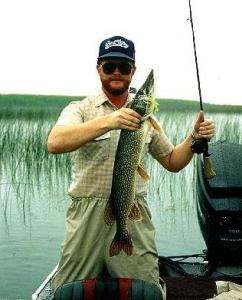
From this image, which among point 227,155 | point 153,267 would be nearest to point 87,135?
point 153,267

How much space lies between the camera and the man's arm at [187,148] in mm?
3461

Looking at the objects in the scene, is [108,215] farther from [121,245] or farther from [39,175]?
[39,175]

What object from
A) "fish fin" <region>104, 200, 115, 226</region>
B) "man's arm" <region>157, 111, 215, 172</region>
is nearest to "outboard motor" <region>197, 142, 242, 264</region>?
"man's arm" <region>157, 111, 215, 172</region>

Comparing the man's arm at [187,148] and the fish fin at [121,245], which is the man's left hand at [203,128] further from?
the fish fin at [121,245]

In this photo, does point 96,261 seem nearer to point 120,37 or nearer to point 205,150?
point 205,150

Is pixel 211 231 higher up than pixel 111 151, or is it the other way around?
pixel 111 151

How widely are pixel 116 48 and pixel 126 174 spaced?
82cm

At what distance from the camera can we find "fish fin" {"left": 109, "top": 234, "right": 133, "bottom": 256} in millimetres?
3170

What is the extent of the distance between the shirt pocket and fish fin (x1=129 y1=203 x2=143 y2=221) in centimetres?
35

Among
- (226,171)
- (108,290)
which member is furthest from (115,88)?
(226,171)

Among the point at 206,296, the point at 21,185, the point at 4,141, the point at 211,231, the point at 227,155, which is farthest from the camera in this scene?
the point at 4,141

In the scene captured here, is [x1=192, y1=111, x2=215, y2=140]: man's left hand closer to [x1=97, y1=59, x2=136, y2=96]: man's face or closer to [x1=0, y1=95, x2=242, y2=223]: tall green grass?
[x1=97, y1=59, x2=136, y2=96]: man's face

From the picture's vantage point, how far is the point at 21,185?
10.1m

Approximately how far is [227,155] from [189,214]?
146 inches
